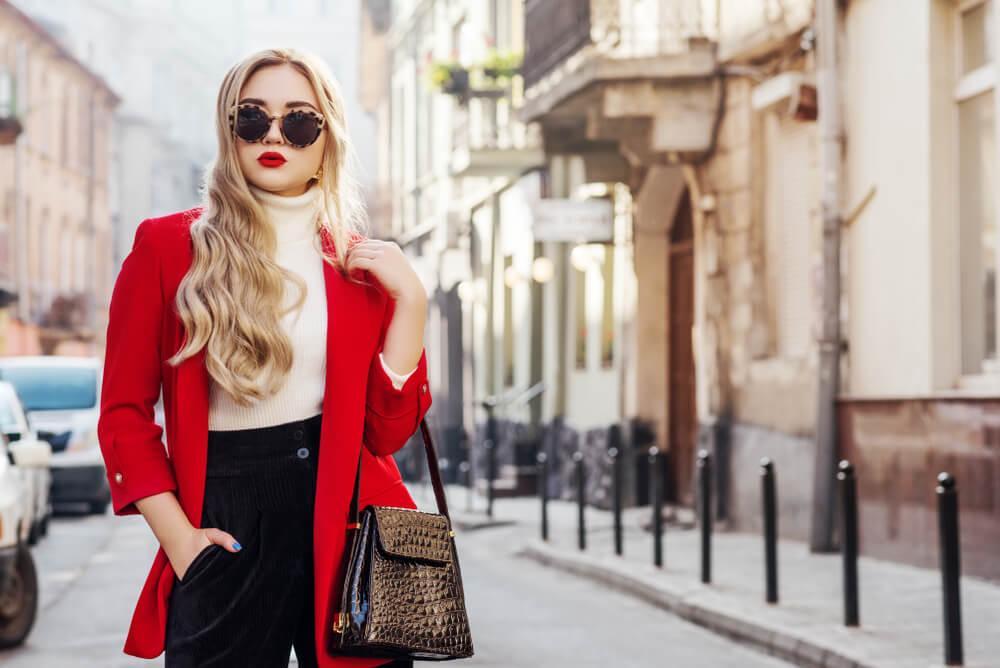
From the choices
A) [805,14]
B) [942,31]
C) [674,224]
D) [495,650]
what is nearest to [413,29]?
[674,224]

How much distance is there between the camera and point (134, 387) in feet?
10.7

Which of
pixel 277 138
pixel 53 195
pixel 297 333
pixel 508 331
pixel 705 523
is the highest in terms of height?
pixel 53 195

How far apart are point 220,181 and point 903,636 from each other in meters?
6.43

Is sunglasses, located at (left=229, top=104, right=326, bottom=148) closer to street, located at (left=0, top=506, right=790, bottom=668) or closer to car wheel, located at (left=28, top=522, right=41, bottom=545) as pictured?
street, located at (left=0, top=506, right=790, bottom=668)

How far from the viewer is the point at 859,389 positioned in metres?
14.9

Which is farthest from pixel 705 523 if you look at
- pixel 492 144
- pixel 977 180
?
pixel 492 144

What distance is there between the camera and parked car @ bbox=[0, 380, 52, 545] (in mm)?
10812

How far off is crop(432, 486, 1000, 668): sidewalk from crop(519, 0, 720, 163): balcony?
3918 mm

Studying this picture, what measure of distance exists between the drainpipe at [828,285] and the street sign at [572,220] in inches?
221

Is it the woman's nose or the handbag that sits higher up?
the woman's nose

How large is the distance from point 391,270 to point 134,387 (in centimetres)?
49

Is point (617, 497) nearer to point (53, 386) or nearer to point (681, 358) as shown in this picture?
point (681, 358)

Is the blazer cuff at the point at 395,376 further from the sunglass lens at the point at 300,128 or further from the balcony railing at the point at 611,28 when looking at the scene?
the balcony railing at the point at 611,28

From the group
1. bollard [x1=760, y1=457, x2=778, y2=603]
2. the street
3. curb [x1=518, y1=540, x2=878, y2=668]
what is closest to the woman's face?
curb [x1=518, y1=540, x2=878, y2=668]
